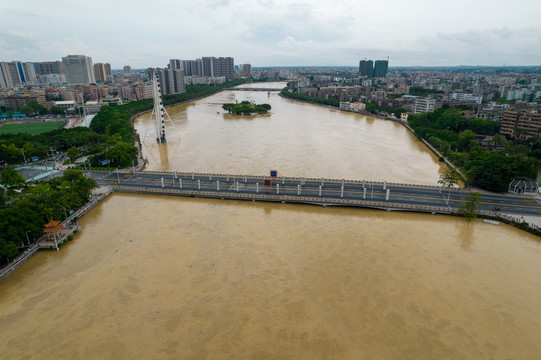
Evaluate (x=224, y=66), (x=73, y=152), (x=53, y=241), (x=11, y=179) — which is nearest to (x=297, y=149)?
(x=73, y=152)

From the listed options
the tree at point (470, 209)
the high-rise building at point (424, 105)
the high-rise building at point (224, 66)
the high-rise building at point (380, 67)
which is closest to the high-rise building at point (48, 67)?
the high-rise building at point (224, 66)

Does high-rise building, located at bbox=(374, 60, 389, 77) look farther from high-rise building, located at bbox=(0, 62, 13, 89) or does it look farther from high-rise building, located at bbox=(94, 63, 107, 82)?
high-rise building, located at bbox=(0, 62, 13, 89)

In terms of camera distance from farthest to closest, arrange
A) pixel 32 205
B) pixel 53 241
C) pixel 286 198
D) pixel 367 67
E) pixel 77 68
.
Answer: pixel 367 67 → pixel 77 68 → pixel 286 198 → pixel 32 205 → pixel 53 241

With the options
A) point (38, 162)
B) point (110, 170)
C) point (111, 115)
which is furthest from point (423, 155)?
point (111, 115)

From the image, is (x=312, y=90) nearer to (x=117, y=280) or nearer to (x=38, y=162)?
(x=38, y=162)

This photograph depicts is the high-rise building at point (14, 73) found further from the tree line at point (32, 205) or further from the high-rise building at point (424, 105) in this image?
the high-rise building at point (424, 105)

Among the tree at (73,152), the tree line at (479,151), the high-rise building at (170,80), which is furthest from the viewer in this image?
the high-rise building at (170,80)

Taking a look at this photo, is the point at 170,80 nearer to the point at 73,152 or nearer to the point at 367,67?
the point at 73,152
